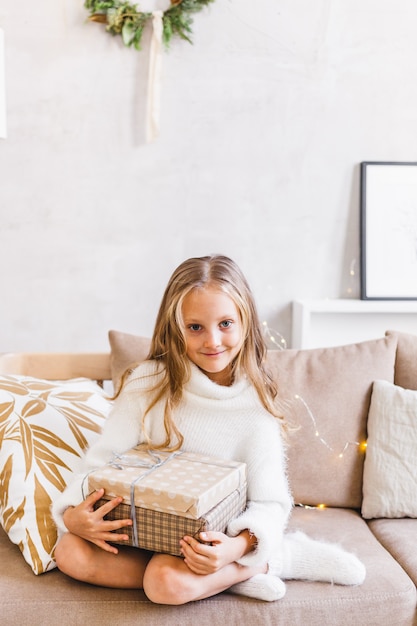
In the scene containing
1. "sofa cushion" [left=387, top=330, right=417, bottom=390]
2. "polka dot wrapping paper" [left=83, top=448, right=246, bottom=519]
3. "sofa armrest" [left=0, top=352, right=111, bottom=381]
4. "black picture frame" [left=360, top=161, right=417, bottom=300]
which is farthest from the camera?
"black picture frame" [left=360, top=161, right=417, bottom=300]

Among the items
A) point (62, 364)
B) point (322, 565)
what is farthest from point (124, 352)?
point (322, 565)

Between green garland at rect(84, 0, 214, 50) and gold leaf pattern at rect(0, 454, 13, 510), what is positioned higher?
green garland at rect(84, 0, 214, 50)

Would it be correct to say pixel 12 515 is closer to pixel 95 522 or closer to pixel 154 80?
pixel 95 522

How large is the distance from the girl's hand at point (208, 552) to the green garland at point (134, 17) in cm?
164

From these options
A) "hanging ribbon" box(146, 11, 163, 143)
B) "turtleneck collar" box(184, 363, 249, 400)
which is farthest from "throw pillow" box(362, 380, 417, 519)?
"hanging ribbon" box(146, 11, 163, 143)

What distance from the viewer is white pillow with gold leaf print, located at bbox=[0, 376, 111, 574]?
4.42ft

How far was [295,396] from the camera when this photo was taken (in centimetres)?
169

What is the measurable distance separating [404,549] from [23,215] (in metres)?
1.60

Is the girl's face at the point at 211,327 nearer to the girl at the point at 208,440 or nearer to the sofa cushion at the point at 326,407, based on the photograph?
the girl at the point at 208,440

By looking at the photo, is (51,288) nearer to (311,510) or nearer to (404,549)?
(311,510)

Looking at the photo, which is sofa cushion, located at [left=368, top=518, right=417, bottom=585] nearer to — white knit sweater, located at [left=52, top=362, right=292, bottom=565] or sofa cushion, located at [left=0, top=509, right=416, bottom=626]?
sofa cushion, located at [left=0, top=509, right=416, bottom=626]

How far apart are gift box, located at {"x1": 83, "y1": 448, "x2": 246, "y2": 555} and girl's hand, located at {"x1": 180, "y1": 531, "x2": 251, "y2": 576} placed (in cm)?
1

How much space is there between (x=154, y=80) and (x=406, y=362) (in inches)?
48.5

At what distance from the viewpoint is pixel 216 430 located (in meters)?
1.42
